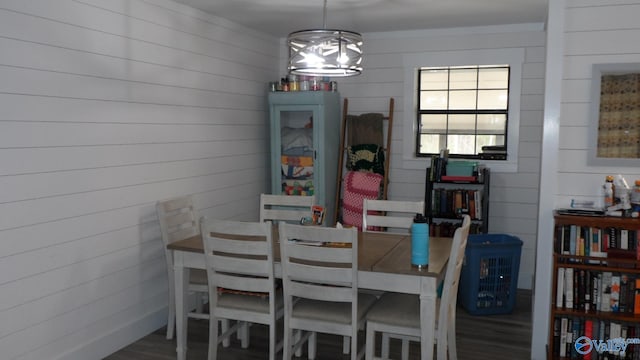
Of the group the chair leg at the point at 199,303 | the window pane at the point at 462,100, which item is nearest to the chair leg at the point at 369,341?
the chair leg at the point at 199,303

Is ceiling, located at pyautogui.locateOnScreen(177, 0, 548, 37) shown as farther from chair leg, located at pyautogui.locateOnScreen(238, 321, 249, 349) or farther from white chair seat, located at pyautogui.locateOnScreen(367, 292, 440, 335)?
chair leg, located at pyautogui.locateOnScreen(238, 321, 249, 349)

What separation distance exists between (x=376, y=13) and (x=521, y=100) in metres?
1.57

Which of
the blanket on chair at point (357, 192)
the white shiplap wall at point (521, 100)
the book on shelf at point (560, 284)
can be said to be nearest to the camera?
the book on shelf at point (560, 284)

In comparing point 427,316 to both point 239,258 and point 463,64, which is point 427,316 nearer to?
point 239,258

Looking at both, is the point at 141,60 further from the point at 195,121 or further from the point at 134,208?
the point at 134,208

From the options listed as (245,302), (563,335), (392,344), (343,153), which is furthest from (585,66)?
(343,153)

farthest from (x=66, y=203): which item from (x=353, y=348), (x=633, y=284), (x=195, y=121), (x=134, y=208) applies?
(x=633, y=284)

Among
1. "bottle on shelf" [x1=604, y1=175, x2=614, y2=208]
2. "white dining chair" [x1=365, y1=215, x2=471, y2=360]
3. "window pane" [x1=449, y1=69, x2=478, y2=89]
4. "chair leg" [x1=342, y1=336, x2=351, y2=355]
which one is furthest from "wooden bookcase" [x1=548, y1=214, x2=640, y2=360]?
"window pane" [x1=449, y1=69, x2=478, y2=89]

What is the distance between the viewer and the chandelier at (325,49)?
3.17 metres

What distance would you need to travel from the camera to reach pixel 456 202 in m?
4.86

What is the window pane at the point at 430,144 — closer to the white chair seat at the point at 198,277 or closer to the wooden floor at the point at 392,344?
the wooden floor at the point at 392,344

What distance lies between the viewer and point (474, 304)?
4359mm

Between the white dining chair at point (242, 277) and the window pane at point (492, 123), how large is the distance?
9.59ft

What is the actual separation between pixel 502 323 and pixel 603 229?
1.33 meters
